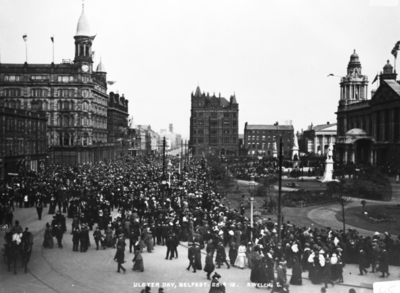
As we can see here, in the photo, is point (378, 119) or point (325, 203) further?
point (378, 119)

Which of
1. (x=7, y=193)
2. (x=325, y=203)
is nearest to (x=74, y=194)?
(x=7, y=193)

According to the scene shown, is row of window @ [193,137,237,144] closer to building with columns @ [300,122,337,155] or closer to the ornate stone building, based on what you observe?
building with columns @ [300,122,337,155]

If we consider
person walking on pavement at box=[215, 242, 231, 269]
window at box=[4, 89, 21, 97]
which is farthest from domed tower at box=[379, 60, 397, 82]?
person walking on pavement at box=[215, 242, 231, 269]

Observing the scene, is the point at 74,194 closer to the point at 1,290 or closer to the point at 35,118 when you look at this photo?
the point at 35,118

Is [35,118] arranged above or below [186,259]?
above

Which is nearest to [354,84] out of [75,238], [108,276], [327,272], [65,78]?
[65,78]

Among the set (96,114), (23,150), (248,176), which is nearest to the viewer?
(23,150)

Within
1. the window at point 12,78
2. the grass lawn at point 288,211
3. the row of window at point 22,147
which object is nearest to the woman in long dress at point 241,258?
the grass lawn at point 288,211
